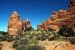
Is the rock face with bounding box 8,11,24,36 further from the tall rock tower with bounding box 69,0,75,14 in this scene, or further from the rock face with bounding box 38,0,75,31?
the tall rock tower with bounding box 69,0,75,14

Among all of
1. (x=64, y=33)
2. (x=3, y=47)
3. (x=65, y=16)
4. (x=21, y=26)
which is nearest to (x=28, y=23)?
(x=21, y=26)

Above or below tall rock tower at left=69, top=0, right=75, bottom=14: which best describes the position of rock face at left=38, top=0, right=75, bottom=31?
below

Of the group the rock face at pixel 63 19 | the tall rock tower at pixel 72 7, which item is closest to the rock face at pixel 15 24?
the rock face at pixel 63 19

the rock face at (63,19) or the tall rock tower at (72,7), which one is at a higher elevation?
the tall rock tower at (72,7)

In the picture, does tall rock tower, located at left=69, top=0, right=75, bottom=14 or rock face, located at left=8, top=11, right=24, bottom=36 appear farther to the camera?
rock face, located at left=8, top=11, right=24, bottom=36

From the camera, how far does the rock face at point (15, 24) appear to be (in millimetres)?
79744

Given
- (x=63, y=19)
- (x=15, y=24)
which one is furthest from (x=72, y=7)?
(x=15, y=24)

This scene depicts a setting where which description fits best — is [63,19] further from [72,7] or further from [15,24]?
[15,24]

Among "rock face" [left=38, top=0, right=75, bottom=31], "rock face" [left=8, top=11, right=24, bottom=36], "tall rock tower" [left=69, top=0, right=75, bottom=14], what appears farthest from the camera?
"rock face" [left=8, top=11, right=24, bottom=36]

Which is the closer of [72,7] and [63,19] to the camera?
[63,19]

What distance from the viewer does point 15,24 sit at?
266 ft

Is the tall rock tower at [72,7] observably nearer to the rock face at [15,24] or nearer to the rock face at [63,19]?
the rock face at [63,19]

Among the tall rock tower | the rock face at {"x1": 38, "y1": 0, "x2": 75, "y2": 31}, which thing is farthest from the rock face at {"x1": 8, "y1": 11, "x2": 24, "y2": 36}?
the tall rock tower

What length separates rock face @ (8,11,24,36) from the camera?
79744 mm
